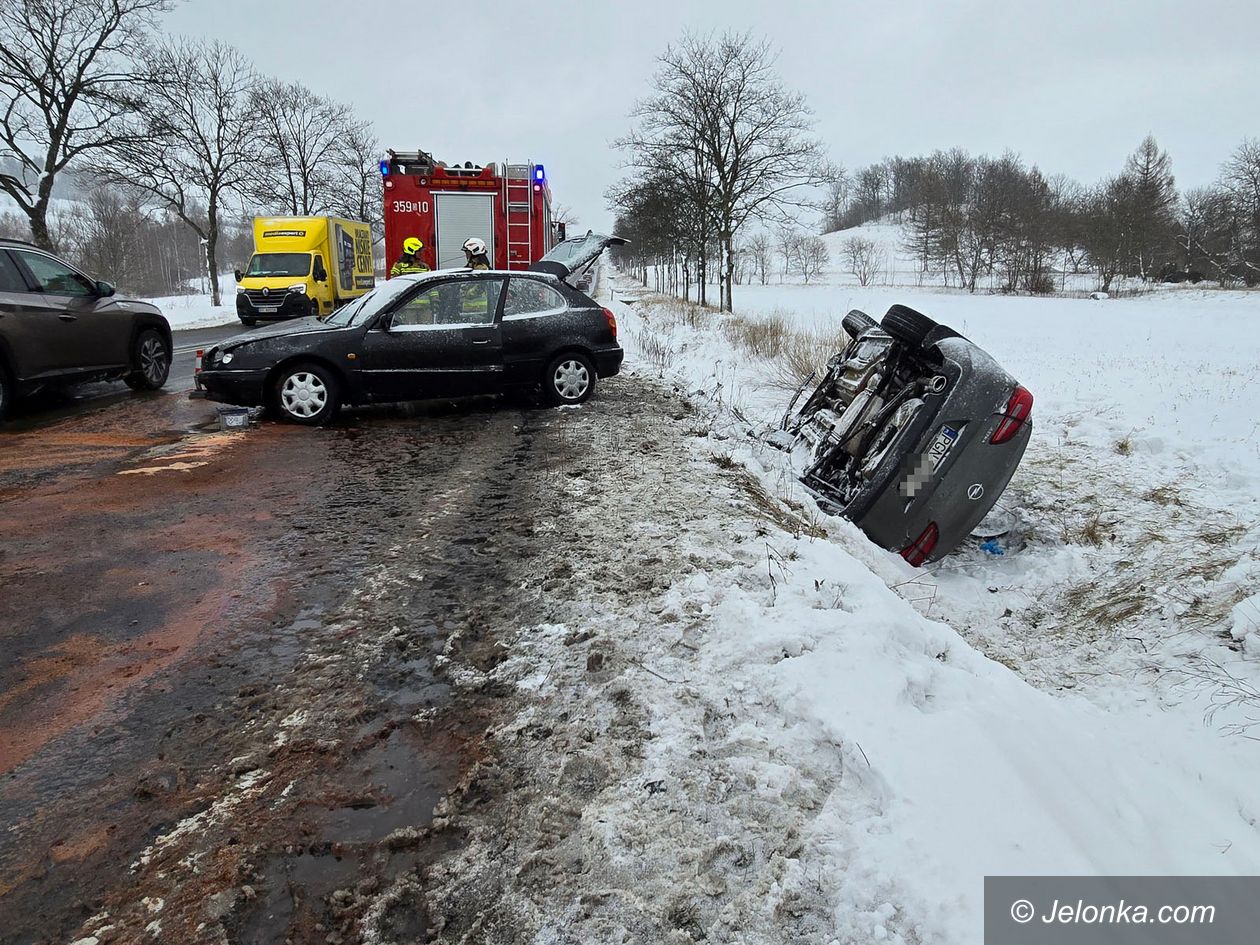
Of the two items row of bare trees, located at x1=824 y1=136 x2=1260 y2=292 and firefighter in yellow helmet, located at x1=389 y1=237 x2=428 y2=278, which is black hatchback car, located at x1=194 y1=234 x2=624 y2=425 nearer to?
firefighter in yellow helmet, located at x1=389 y1=237 x2=428 y2=278

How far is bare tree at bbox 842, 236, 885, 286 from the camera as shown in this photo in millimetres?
92250

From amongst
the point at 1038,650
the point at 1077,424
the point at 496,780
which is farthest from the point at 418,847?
the point at 1077,424

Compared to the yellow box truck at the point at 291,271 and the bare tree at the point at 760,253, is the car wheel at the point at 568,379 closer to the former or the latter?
the yellow box truck at the point at 291,271

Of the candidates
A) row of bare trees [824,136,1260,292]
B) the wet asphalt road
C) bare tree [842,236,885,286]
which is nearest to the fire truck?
the wet asphalt road

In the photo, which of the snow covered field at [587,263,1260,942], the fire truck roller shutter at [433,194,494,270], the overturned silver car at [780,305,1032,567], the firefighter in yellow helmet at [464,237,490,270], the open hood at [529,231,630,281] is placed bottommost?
the snow covered field at [587,263,1260,942]

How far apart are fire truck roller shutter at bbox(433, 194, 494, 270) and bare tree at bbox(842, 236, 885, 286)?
3166 inches

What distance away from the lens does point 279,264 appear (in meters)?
19.6

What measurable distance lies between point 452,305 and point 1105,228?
59.1 metres

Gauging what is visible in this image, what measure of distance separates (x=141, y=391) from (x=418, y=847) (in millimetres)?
9619

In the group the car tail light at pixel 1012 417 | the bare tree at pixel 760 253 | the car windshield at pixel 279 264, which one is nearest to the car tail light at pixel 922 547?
the car tail light at pixel 1012 417

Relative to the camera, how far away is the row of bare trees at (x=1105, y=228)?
149 feet

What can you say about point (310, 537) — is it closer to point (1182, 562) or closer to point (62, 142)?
point (1182, 562)

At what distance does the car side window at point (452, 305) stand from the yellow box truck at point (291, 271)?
41.7 feet

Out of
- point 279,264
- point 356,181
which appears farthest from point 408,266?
point 356,181
